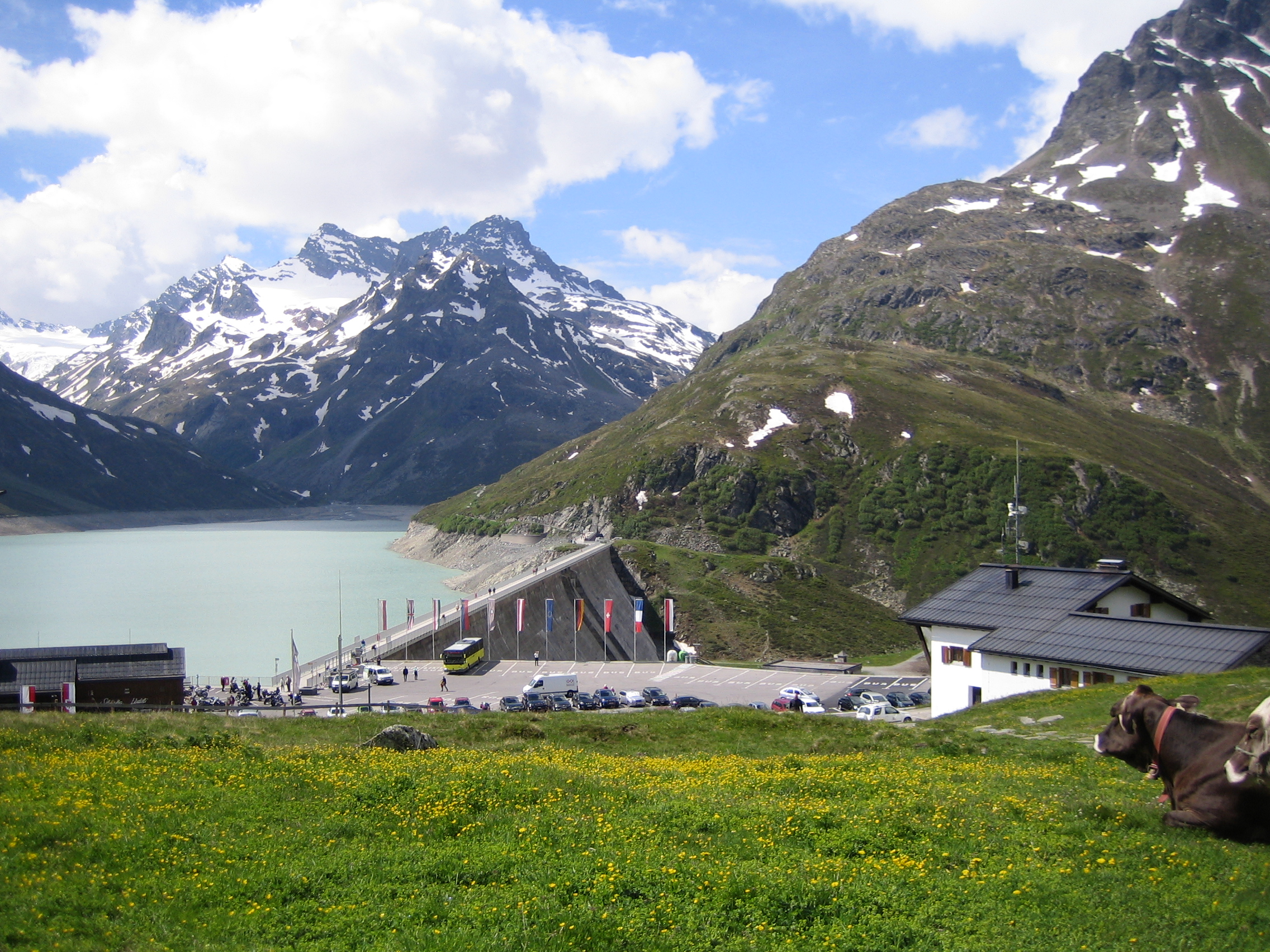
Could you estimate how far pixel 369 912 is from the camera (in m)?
9.86

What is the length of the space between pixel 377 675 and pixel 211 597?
212ft

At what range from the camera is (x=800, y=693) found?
168ft

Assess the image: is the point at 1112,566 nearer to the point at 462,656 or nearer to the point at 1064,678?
the point at 1064,678

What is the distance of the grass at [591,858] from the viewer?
30.2ft

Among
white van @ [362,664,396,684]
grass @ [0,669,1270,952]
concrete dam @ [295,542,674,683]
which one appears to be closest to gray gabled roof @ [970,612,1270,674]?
grass @ [0,669,1270,952]

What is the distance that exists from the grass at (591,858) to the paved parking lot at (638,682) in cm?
3531

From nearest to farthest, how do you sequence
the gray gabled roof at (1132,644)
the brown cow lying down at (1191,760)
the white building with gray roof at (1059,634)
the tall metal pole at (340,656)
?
the brown cow lying down at (1191,760) < the gray gabled roof at (1132,644) < the white building with gray roof at (1059,634) < the tall metal pole at (340,656)

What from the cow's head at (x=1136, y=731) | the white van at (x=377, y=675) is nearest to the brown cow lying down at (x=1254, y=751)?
the cow's head at (x=1136, y=731)

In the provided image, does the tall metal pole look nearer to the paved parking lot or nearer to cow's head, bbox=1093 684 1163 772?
the paved parking lot

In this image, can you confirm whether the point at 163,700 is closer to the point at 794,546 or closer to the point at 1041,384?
the point at 794,546

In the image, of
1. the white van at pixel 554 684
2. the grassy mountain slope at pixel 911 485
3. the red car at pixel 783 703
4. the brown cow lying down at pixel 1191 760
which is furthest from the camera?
the grassy mountain slope at pixel 911 485

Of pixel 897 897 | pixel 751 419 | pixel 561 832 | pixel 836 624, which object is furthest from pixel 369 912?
pixel 751 419

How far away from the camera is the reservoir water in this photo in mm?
82938

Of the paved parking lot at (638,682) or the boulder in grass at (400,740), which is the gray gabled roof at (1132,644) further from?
the boulder in grass at (400,740)
